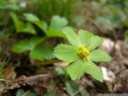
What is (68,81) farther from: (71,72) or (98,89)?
(71,72)

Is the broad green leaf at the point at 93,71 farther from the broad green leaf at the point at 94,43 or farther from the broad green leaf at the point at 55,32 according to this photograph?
the broad green leaf at the point at 55,32

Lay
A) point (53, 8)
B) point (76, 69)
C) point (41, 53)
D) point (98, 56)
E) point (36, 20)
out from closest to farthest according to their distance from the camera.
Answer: point (76, 69), point (98, 56), point (41, 53), point (36, 20), point (53, 8)

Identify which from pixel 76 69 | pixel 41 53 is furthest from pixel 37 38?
pixel 76 69

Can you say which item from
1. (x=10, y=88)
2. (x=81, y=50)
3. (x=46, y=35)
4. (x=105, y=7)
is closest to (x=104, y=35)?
(x=105, y=7)

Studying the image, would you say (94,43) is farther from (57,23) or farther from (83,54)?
(57,23)

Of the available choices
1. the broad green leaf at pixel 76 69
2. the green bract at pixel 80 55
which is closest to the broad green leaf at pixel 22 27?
the green bract at pixel 80 55

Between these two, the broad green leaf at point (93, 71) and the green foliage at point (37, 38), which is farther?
the green foliage at point (37, 38)

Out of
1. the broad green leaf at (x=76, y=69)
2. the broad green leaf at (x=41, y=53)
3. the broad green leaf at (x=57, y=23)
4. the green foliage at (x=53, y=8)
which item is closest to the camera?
the broad green leaf at (x=76, y=69)
